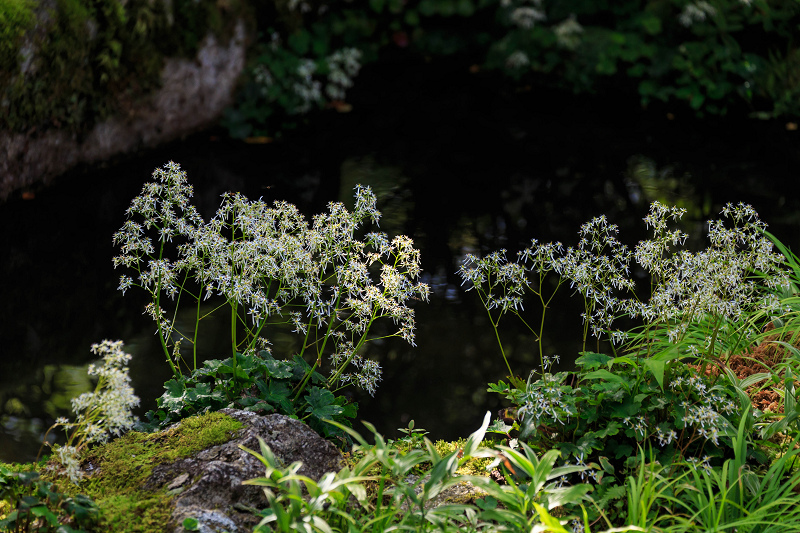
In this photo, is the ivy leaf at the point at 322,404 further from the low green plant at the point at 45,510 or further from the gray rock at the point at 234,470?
the low green plant at the point at 45,510

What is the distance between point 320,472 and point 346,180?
3.91m

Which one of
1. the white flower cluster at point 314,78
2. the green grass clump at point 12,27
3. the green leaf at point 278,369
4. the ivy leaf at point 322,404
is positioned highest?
the green grass clump at point 12,27

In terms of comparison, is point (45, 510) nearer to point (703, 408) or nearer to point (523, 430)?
point (523, 430)

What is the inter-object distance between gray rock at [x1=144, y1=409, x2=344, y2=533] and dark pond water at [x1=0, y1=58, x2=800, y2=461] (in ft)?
2.76

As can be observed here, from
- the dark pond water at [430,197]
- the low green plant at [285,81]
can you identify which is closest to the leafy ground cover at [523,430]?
the dark pond water at [430,197]

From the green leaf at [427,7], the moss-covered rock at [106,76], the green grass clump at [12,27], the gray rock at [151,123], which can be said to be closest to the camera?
the green grass clump at [12,27]

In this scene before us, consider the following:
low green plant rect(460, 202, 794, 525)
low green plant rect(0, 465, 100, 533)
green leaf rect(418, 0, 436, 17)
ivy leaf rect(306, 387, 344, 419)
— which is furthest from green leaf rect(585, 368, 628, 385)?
green leaf rect(418, 0, 436, 17)

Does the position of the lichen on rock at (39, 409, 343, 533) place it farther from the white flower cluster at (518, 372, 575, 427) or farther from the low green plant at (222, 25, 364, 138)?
the low green plant at (222, 25, 364, 138)

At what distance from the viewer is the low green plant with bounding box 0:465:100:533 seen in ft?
6.66

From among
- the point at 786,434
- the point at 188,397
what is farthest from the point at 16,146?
the point at 786,434

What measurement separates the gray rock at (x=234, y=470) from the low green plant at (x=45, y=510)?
239 mm

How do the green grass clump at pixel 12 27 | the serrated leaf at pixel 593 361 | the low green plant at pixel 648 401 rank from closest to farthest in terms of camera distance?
the low green plant at pixel 648 401
the serrated leaf at pixel 593 361
the green grass clump at pixel 12 27

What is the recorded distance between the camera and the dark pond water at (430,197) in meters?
3.81

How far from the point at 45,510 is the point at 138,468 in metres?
0.46
